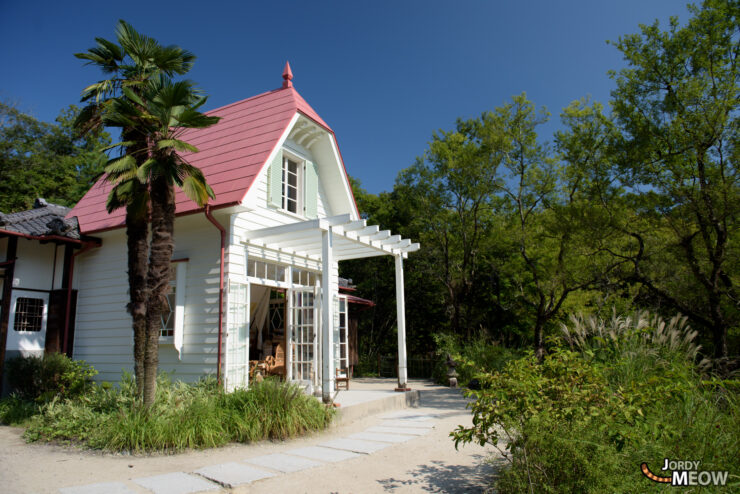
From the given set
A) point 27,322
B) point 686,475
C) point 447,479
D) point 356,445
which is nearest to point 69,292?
point 27,322

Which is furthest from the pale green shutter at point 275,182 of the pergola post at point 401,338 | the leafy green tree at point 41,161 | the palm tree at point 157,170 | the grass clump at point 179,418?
the leafy green tree at point 41,161

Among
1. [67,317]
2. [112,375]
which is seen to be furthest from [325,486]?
[67,317]

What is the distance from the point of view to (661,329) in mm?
6891

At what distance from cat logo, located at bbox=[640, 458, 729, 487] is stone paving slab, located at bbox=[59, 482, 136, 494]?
14.2 ft

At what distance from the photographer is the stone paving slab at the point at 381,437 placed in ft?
20.8

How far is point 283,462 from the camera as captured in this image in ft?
17.1

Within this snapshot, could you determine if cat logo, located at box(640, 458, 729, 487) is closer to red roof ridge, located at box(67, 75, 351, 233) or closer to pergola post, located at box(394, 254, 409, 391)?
red roof ridge, located at box(67, 75, 351, 233)

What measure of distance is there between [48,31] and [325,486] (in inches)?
401

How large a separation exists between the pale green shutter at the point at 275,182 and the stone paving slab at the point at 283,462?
514cm

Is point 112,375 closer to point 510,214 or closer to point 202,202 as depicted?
point 202,202

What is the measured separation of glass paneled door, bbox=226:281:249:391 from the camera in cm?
796

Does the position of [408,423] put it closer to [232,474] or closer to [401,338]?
[401,338]

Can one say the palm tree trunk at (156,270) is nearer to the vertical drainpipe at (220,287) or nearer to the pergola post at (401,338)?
the vertical drainpipe at (220,287)

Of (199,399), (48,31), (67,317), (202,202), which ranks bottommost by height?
(199,399)
